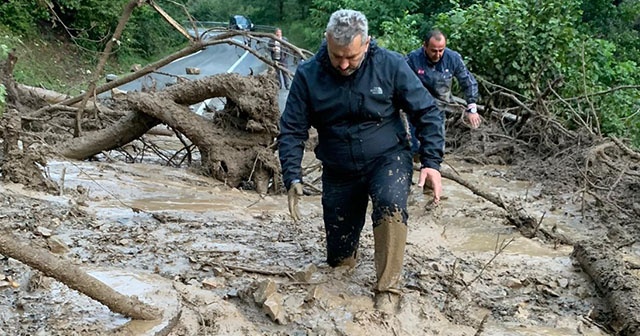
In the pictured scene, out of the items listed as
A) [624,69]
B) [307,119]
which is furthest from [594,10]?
[307,119]

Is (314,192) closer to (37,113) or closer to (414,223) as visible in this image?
(414,223)

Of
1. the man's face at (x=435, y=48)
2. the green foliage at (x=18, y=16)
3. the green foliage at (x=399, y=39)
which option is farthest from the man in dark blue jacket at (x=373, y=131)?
the green foliage at (x=18, y=16)

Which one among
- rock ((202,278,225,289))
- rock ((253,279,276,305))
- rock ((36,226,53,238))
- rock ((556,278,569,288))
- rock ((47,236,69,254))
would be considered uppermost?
rock ((36,226,53,238))

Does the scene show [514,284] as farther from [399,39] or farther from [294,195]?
[399,39]

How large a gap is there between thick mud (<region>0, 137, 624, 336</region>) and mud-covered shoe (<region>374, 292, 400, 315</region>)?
0.04 m

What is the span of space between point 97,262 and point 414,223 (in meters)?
3.20

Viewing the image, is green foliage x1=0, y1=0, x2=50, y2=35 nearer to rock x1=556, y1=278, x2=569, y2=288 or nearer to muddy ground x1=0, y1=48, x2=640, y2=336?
muddy ground x1=0, y1=48, x2=640, y2=336

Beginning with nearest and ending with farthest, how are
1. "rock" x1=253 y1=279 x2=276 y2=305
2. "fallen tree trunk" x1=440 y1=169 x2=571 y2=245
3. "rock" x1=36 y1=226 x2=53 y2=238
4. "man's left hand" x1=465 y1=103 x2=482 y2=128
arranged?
1. "rock" x1=253 y1=279 x2=276 y2=305
2. "rock" x1=36 y1=226 x2=53 y2=238
3. "fallen tree trunk" x1=440 y1=169 x2=571 y2=245
4. "man's left hand" x1=465 y1=103 x2=482 y2=128

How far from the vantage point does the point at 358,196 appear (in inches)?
178

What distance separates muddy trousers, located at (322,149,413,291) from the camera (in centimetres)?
419

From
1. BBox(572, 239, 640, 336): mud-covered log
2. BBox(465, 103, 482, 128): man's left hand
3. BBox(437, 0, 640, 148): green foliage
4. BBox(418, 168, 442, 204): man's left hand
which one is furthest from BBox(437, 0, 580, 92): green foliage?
BBox(418, 168, 442, 204): man's left hand

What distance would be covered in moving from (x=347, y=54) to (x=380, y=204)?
0.89 metres

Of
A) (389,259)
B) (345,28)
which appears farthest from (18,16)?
(389,259)

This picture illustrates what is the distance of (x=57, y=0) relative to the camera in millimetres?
22469
